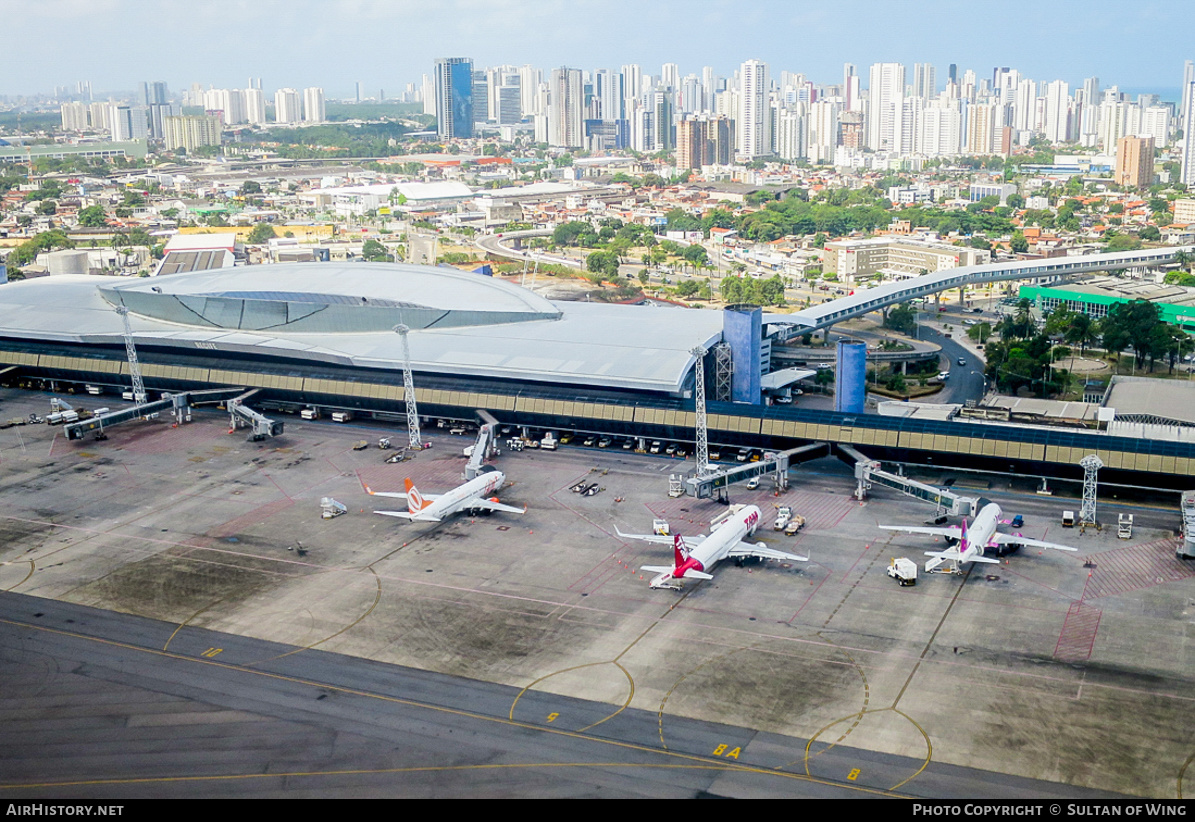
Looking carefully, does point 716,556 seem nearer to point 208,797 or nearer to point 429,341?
point 208,797

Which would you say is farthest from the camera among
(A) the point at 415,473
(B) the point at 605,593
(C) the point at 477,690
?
(A) the point at 415,473

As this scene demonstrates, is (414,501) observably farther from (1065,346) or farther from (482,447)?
(1065,346)

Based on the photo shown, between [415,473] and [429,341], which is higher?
[429,341]

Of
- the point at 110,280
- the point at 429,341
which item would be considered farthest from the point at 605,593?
the point at 110,280

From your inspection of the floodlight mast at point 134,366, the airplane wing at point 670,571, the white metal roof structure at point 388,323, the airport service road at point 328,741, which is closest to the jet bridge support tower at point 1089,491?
the airplane wing at point 670,571

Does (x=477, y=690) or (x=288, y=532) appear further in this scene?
(x=288, y=532)

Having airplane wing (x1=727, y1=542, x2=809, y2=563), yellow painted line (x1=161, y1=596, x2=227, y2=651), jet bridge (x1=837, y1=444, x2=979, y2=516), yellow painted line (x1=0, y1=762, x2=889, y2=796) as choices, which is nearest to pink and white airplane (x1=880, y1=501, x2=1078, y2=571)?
jet bridge (x1=837, y1=444, x2=979, y2=516)

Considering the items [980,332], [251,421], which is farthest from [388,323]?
[980,332]
